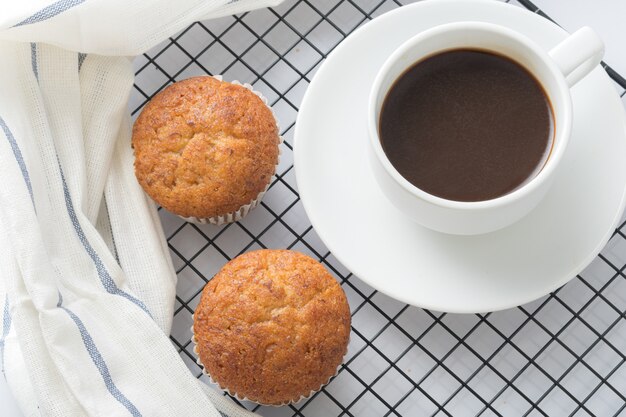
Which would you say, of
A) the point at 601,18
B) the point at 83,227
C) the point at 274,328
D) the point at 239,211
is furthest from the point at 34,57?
the point at 601,18

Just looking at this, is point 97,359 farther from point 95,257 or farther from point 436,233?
point 436,233

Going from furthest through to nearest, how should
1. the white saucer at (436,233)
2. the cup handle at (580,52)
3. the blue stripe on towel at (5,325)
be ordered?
the blue stripe on towel at (5,325) → the white saucer at (436,233) → the cup handle at (580,52)

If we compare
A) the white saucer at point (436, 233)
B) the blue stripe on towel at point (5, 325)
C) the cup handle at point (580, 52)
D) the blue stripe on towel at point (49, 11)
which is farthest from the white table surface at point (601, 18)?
the blue stripe on towel at point (5, 325)

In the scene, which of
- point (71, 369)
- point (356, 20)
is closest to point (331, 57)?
point (356, 20)

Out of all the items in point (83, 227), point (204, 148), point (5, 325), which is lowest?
point (5, 325)

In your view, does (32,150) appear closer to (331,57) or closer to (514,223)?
(331,57)

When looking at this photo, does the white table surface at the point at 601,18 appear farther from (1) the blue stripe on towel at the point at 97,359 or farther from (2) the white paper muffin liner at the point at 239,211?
(1) the blue stripe on towel at the point at 97,359
